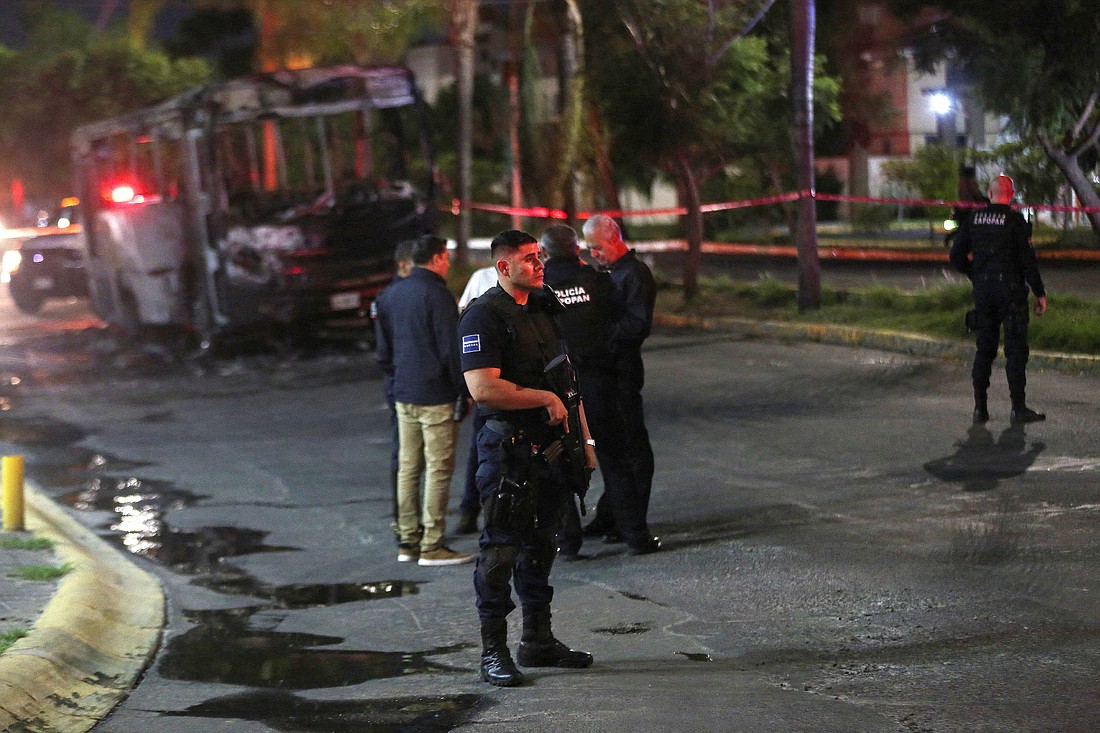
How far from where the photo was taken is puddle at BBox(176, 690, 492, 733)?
218 inches

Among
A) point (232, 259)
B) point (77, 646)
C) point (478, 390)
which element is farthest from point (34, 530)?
point (232, 259)

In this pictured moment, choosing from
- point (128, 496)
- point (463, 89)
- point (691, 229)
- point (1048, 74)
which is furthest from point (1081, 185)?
point (463, 89)

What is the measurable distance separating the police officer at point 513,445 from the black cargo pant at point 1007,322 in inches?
219

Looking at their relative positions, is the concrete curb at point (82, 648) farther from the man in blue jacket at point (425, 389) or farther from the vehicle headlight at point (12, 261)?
the vehicle headlight at point (12, 261)

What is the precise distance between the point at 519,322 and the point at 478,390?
0.35 m

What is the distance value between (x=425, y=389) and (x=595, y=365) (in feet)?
3.26

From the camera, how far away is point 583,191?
2458 cm

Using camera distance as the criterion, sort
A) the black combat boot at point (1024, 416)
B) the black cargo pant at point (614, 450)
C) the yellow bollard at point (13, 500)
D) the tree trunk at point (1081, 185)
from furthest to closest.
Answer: the tree trunk at point (1081, 185) → the black combat boot at point (1024, 416) → the yellow bollard at point (13, 500) → the black cargo pant at point (614, 450)

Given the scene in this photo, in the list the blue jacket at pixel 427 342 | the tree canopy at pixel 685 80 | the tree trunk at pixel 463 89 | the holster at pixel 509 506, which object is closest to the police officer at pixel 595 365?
the blue jacket at pixel 427 342

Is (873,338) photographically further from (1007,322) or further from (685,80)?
(685,80)

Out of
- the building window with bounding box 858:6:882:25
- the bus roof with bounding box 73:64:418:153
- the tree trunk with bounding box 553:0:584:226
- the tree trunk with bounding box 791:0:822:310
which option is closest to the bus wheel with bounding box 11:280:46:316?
the bus roof with bounding box 73:64:418:153

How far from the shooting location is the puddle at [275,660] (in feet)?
20.9

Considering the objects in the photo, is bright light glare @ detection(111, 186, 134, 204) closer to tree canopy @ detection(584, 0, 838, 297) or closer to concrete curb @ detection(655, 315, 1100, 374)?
tree canopy @ detection(584, 0, 838, 297)

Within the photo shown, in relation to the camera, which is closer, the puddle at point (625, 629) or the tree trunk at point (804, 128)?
the puddle at point (625, 629)
